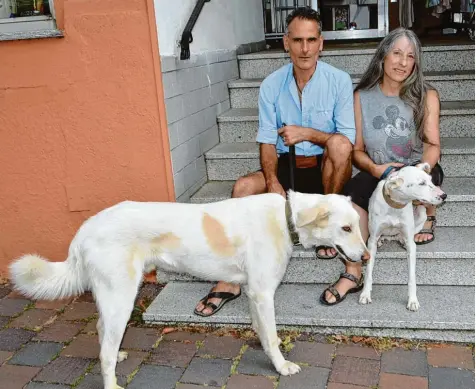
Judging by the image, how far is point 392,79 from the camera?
357 cm

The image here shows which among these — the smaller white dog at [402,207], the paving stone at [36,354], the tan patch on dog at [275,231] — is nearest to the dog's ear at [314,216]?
the tan patch on dog at [275,231]

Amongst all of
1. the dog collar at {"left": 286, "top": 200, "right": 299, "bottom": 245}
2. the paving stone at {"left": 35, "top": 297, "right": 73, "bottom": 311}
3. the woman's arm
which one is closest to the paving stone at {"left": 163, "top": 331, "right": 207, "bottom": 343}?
the paving stone at {"left": 35, "top": 297, "right": 73, "bottom": 311}

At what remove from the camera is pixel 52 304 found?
12.8 ft

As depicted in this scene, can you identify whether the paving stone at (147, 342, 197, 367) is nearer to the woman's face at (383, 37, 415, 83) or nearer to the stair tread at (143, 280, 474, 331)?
the stair tread at (143, 280, 474, 331)

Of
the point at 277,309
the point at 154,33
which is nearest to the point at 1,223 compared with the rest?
the point at 154,33

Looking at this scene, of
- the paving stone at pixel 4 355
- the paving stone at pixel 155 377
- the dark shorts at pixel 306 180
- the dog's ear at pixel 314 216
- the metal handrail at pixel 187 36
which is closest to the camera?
the dog's ear at pixel 314 216

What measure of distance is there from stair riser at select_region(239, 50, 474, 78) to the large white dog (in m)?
2.79

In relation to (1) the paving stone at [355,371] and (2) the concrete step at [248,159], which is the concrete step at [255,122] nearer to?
(2) the concrete step at [248,159]

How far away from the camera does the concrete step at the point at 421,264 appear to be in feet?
11.5

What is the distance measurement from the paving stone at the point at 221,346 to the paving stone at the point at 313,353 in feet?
1.07

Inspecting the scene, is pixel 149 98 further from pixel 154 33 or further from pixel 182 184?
pixel 182 184

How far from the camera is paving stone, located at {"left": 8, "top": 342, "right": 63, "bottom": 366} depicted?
3189 mm

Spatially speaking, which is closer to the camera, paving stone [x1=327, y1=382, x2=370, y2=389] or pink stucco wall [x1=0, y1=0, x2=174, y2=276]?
paving stone [x1=327, y1=382, x2=370, y2=389]

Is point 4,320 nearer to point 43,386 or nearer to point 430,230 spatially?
point 43,386
